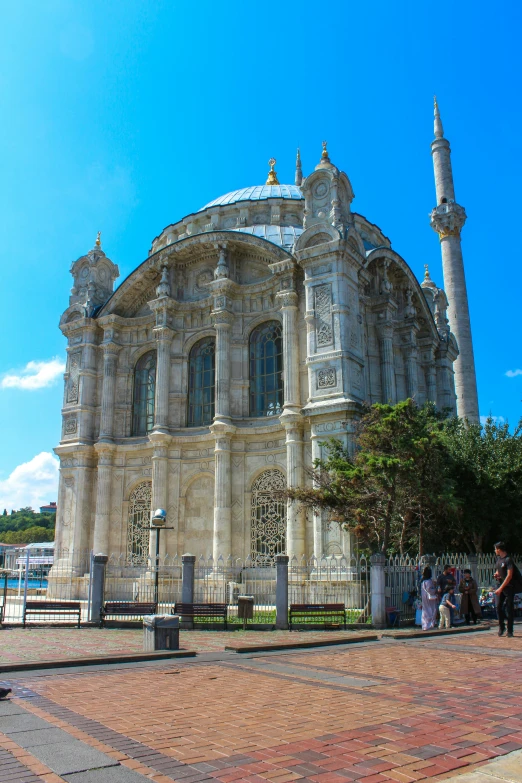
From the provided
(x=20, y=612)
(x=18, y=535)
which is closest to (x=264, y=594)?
(x=20, y=612)

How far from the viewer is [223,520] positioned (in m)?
24.7

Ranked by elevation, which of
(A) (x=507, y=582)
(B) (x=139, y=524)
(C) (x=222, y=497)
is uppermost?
(C) (x=222, y=497)

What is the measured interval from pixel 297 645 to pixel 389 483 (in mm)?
6449

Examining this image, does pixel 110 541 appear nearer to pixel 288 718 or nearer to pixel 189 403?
pixel 189 403

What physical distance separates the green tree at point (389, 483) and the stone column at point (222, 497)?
596 cm

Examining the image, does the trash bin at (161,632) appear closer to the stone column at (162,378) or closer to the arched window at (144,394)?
the stone column at (162,378)

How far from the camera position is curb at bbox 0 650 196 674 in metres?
9.40

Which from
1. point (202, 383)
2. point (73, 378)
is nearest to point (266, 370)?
point (202, 383)

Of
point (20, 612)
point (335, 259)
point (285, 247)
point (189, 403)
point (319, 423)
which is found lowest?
point (20, 612)

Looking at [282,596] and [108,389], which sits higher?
[108,389]

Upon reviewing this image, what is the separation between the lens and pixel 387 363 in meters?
27.3

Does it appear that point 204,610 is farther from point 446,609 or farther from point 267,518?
point 267,518

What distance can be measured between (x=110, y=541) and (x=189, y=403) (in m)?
6.48

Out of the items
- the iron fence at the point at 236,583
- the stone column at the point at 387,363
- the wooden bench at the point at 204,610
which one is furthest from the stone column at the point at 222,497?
the wooden bench at the point at 204,610
